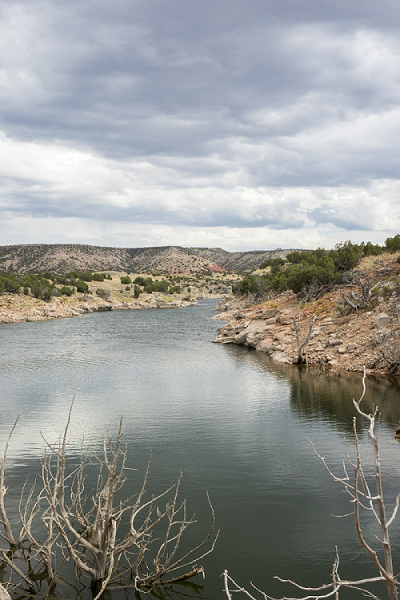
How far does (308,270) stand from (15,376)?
36.4 m

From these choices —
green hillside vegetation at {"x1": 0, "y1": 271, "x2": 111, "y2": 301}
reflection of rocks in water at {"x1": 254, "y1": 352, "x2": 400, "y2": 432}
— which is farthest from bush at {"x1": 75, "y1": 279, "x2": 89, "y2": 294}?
reflection of rocks in water at {"x1": 254, "y1": 352, "x2": 400, "y2": 432}

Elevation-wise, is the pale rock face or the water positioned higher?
the pale rock face

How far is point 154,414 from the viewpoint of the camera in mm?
22203

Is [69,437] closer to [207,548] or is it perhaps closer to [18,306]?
[207,548]

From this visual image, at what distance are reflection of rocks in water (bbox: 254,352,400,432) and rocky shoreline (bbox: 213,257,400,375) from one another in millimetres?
1796

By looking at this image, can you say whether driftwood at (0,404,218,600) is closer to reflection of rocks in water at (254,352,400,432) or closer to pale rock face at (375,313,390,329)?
reflection of rocks in water at (254,352,400,432)

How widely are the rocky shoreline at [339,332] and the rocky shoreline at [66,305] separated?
45.5 meters

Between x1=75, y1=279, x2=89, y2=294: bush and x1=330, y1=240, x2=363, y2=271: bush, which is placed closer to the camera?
x1=330, y1=240, x2=363, y2=271: bush

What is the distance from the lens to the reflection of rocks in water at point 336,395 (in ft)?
71.3

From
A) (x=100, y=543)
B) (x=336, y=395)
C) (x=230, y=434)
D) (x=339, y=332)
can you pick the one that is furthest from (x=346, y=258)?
(x=100, y=543)

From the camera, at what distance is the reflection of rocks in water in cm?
2172

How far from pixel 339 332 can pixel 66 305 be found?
71.2 meters

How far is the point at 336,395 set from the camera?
25531 millimetres

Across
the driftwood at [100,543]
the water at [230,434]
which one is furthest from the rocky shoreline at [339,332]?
the driftwood at [100,543]
